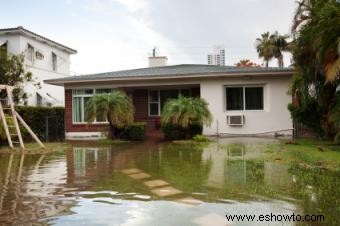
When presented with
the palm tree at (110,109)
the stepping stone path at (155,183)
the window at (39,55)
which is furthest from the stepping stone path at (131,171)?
the window at (39,55)

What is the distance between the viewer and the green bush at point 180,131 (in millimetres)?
21781

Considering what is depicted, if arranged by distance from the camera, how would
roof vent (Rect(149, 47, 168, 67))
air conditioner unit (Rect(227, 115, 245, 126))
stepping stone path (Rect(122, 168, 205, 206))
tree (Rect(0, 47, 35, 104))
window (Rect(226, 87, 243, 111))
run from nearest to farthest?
stepping stone path (Rect(122, 168, 205, 206)) → air conditioner unit (Rect(227, 115, 245, 126)) → window (Rect(226, 87, 243, 111)) → tree (Rect(0, 47, 35, 104)) → roof vent (Rect(149, 47, 168, 67))

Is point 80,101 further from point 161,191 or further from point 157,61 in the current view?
point 161,191

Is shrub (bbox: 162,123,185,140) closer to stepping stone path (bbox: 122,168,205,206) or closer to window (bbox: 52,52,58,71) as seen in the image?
stepping stone path (bbox: 122,168,205,206)

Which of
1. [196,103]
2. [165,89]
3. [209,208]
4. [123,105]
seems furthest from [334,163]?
[165,89]

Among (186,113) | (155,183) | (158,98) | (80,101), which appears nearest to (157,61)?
(158,98)

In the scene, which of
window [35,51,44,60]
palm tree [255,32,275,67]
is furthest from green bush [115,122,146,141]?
palm tree [255,32,275,67]

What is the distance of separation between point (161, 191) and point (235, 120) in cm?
1503

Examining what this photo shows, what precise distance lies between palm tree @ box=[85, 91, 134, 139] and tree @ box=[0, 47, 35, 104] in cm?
786

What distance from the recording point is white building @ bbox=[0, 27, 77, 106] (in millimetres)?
33781

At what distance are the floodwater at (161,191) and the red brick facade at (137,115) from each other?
1113cm

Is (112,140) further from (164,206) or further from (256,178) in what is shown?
(164,206)

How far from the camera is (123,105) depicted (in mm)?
21844

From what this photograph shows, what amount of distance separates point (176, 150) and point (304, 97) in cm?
555
